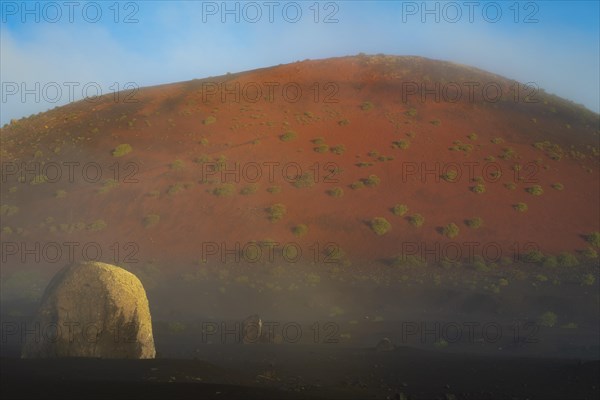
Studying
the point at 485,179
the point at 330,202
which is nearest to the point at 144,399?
the point at 330,202

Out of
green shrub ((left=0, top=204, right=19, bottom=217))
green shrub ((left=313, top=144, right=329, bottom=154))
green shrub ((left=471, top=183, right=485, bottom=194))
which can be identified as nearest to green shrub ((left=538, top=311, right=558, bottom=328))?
green shrub ((left=471, top=183, right=485, bottom=194))

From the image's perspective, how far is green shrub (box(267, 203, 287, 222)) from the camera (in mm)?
39594

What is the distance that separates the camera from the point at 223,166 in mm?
46281

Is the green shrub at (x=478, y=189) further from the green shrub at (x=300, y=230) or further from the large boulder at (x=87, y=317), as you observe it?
the large boulder at (x=87, y=317)

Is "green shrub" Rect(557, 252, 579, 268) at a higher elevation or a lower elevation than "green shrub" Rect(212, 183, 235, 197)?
lower

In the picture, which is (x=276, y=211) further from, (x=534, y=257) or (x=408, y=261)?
(x=534, y=257)

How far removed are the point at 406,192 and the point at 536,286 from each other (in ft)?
44.9

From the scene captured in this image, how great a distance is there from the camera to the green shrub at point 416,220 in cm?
3897

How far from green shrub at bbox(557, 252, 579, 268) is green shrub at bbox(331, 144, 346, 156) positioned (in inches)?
771

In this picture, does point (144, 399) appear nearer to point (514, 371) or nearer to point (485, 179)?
point (514, 371)

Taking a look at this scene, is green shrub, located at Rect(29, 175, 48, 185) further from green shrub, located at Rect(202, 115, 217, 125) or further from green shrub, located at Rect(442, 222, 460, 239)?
green shrub, located at Rect(442, 222, 460, 239)

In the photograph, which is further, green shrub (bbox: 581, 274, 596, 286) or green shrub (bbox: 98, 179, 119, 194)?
green shrub (bbox: 98, 179, 119, 194)

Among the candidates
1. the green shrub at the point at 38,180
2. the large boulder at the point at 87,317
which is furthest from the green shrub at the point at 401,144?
the large boulder at the point at 87,317

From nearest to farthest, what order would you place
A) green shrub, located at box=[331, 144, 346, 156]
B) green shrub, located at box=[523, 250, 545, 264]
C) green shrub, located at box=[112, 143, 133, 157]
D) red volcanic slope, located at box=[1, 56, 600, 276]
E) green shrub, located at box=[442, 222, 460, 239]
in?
green shrub, located at box=[523, 250, 545, 264], green shrub, located at box=[442, 222, 460, 239], red volcanic slope, located at box=[1, 56, 600, 276], green shrub, located at box=[331, 144, 346, 156], green shrub, located at box=[112, 143, 133, 157]
